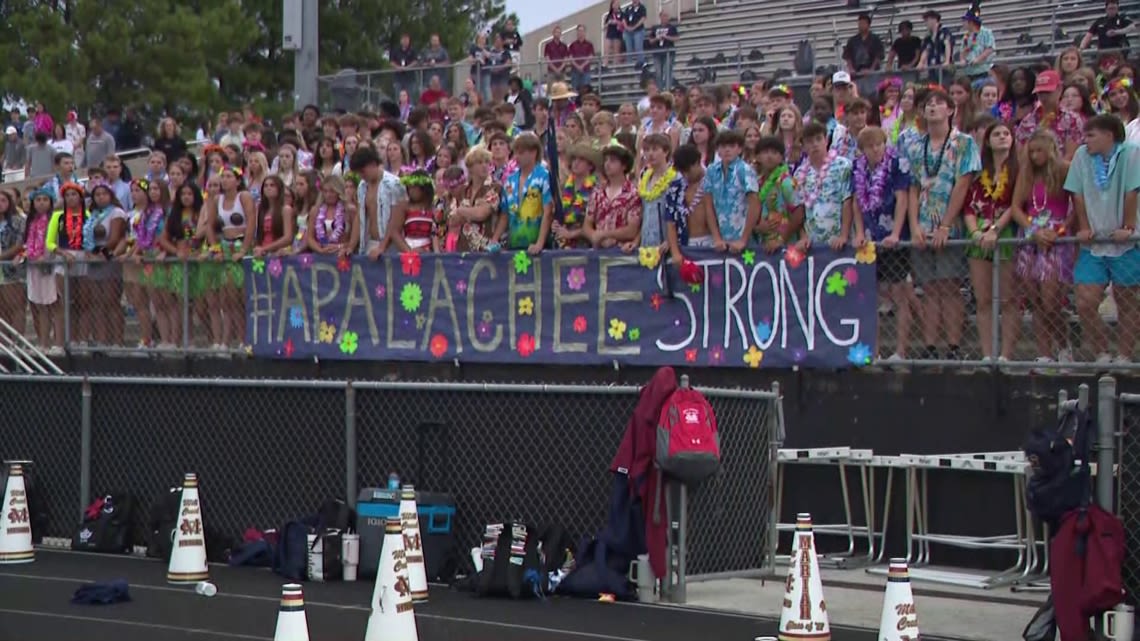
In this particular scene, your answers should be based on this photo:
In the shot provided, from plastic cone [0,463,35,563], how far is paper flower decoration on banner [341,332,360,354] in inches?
138

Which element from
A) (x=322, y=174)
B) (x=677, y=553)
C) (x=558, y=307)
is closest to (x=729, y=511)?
(x=677, y=553)

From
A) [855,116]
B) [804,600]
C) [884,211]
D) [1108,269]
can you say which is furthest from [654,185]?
[804,600]

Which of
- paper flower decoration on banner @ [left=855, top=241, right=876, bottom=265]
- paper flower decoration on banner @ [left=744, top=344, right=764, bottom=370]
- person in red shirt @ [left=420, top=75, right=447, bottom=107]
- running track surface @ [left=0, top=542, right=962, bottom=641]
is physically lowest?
running track surface @ [left=0, top=542, right=962, bottom=641]

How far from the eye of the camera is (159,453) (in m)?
14.4

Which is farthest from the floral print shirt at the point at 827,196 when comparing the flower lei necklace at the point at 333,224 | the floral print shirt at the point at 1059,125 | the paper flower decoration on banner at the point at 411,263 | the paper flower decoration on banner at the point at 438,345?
the flower lei necklace at the point at 333,224

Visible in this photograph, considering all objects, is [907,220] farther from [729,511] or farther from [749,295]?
[729,511]

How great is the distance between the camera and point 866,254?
13.4 metres

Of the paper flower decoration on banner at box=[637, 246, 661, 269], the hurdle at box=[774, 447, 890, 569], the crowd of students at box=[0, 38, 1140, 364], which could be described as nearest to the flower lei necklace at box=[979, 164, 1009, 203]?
the crowd of students at box=[0, 38, 1140, 364]

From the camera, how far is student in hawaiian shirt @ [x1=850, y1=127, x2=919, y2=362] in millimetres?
13281

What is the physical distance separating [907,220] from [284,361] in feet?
21.0

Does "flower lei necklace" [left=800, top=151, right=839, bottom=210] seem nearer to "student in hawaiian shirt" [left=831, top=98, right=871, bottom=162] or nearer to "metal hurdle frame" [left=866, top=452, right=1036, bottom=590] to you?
"student in hawaiian shirt" [left=831, top=98, right=871, bottom=162]

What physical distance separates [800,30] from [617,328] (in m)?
14.7

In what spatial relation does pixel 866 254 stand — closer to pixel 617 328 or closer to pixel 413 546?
pixel 617 328

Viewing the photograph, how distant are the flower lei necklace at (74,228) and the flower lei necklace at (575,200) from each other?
624 cm
